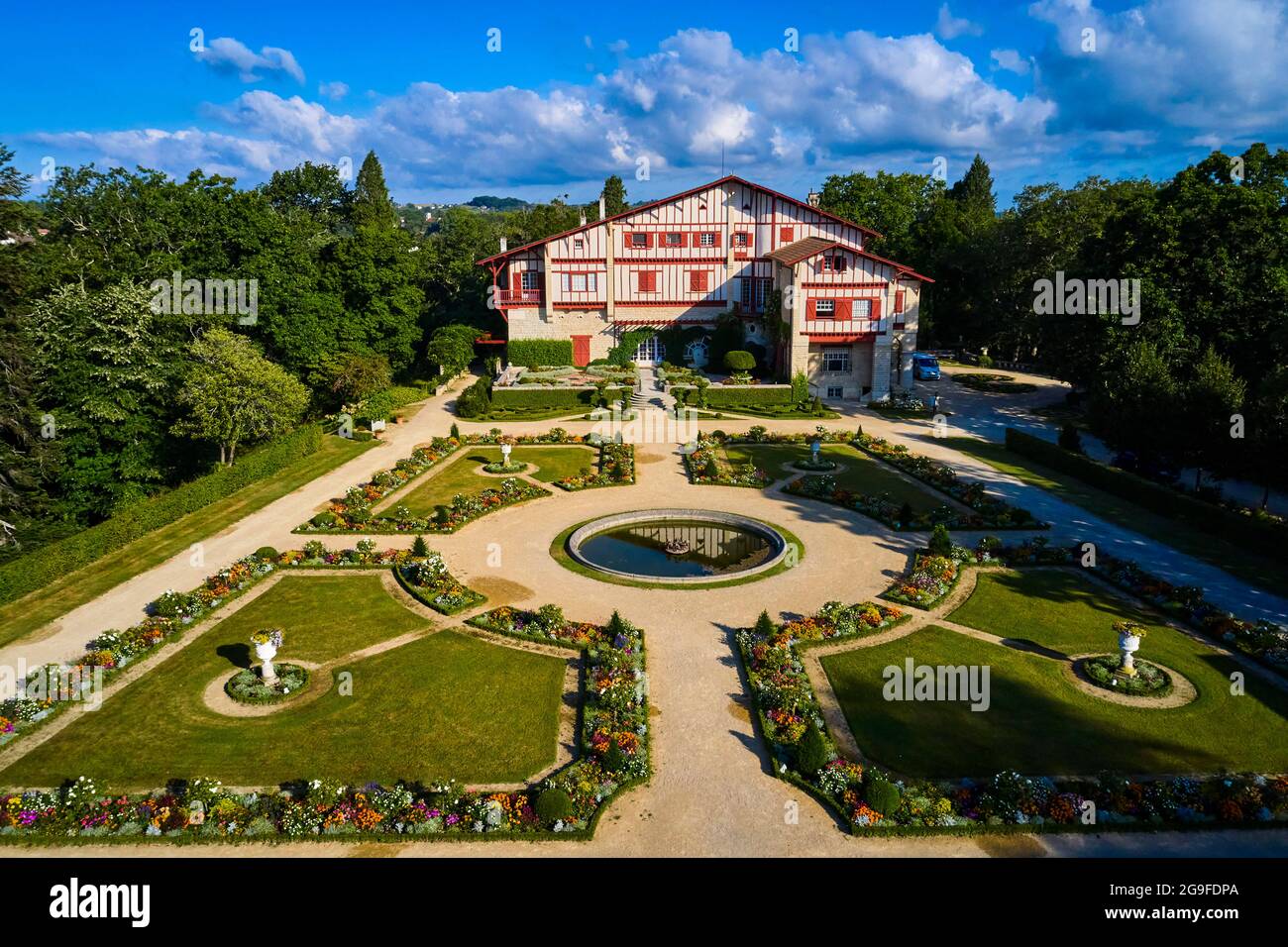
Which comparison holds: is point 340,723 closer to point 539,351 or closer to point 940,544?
point 940,544

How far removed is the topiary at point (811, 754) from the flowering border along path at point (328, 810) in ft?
11.4

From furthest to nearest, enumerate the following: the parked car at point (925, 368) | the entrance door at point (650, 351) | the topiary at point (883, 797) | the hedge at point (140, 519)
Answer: the parked car at point (925, 368)
the entrance door at point (650, 351)
the hedge at point (140, 519)
the topiary at point (883, 797)

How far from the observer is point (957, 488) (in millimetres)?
36875

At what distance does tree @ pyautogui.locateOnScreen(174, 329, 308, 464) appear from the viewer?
38531 millimetres

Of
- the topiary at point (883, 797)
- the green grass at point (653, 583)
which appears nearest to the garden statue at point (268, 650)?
the green grass at point (653, 583)

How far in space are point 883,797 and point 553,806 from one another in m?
6.70

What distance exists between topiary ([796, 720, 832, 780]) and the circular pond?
10574 mm

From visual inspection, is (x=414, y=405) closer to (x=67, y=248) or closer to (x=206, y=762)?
(x=67, y=248)

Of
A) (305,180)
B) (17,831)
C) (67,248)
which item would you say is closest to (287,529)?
(17,831)

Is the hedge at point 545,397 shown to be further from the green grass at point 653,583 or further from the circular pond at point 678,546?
the green grass at point 653,583

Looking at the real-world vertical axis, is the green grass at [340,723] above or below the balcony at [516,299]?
below

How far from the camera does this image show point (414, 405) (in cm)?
5794

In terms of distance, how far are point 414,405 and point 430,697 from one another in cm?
4112

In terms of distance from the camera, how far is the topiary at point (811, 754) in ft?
54.7
